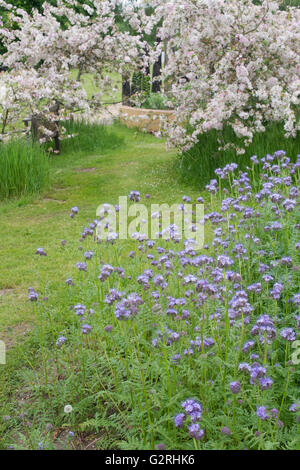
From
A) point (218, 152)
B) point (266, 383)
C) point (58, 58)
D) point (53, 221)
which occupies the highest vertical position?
point (58, 58)

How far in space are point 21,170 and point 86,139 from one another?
12.2 feet

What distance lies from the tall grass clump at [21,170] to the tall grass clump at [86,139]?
9.18ft

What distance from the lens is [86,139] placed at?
1084 cm

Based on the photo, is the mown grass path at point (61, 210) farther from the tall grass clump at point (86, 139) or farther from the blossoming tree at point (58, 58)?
the blossoming tree at point (58, 58)

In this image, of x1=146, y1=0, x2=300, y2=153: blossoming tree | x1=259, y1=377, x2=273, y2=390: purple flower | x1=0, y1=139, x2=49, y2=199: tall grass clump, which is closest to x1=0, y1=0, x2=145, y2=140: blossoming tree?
x1=0, y1=139, x2=49, y2=199: tall grass clump

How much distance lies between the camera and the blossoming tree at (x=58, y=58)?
7.79 metres

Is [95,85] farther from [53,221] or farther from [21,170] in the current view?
[53,221]

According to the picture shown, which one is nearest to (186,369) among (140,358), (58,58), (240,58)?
(140,358)

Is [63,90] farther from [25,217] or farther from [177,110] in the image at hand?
[25,217]

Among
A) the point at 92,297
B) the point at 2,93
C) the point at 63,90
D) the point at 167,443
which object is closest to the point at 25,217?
the point at 2,93

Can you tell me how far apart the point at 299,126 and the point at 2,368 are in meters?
4.80

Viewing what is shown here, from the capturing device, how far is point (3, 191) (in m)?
7.40

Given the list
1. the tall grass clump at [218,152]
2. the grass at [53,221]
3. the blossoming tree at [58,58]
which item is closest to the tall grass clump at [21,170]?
the grass at [53,221]

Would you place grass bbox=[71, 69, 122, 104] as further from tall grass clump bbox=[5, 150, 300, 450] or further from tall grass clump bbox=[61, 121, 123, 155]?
tall grass clump bbox=[5, 150, 300, 450]
